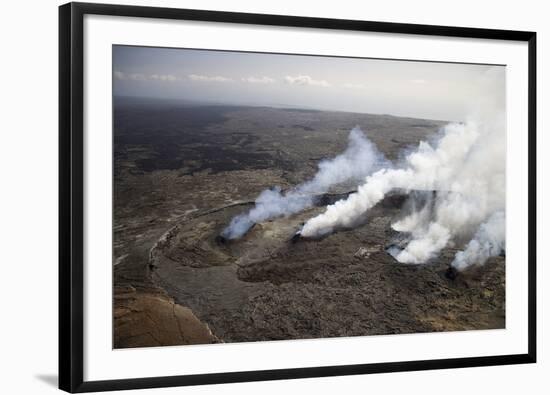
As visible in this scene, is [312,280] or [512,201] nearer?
[312,280]

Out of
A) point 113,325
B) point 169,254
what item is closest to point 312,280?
point 169,254

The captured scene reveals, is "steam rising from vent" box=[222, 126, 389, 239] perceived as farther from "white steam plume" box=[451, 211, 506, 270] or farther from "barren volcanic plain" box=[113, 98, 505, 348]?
"white steam plume" box=[451, 211, 506, 270]

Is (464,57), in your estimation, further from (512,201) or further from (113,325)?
(113,325)

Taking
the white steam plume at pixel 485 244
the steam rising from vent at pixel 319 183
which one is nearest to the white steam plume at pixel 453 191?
the white steam plume at pixel 485 244

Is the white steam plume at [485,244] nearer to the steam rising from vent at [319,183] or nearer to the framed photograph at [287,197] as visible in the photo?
the framed photograph at [287,197]

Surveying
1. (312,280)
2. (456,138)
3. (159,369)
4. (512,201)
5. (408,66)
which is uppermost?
(408,66)

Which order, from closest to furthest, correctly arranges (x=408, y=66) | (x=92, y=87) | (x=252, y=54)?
(x=92, y=87)
(x=252, y=54)
(x=408, y=66)

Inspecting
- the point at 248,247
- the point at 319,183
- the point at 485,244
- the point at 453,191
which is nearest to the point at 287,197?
the point at 319,183
